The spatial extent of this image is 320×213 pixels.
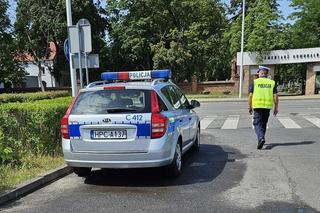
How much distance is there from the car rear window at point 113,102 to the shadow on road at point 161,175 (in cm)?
118

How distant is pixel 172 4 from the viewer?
138 feet

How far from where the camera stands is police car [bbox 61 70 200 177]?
6285mm

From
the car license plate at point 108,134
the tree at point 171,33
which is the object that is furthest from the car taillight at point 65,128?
the tree at point 171,33

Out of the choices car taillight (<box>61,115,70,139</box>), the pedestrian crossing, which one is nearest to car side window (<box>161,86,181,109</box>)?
car taillight (<box>61,115,70,139</box>)

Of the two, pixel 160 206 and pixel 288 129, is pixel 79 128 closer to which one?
pixel 160 206

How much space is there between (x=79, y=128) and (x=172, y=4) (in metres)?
37.2

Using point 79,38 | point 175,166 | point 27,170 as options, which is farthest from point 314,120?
point 27,170

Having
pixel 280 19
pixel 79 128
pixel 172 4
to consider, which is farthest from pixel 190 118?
pixel 172 4

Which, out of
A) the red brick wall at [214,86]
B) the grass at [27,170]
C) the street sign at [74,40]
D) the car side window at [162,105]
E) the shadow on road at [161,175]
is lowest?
the red brick wall at [214,86]

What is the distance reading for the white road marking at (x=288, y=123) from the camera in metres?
13.4

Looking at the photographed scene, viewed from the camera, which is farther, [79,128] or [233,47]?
[233,47]

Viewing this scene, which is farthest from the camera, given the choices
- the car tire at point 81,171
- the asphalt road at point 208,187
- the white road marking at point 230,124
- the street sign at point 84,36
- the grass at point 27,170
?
the white road marking at point 230,124

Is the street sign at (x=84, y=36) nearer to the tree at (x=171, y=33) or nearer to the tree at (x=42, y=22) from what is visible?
the tree at (x=171, y=33)

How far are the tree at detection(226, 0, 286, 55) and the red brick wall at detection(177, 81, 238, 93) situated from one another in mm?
3203
